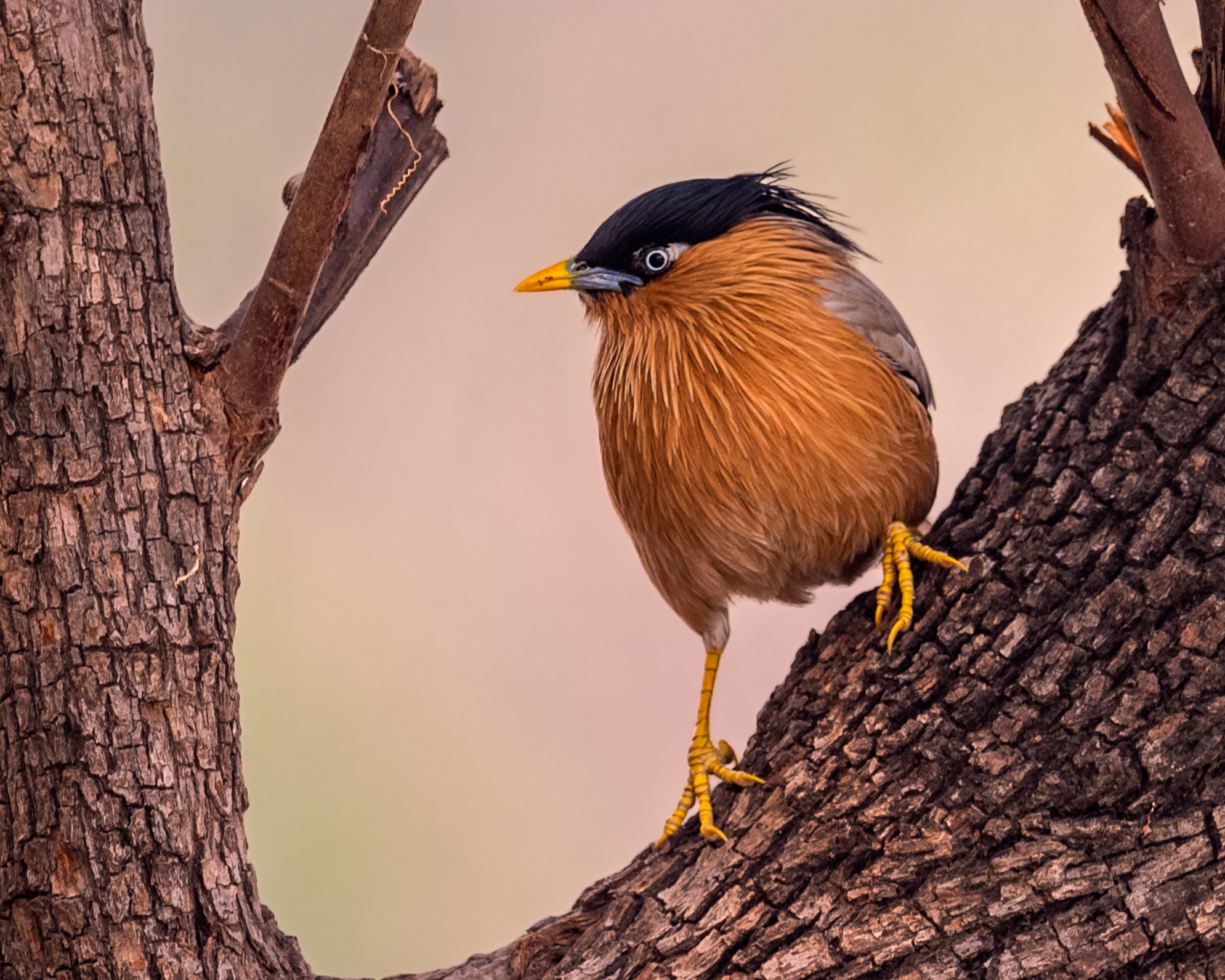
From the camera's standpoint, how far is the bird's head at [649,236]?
90.3 inches

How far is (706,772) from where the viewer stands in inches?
88.3

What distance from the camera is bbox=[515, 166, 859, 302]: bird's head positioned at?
7.52 ft

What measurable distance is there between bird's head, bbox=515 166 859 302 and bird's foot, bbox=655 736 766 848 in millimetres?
857

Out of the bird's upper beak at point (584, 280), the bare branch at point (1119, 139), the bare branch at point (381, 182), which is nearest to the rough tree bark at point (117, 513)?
the bare branch at point (381, 182)

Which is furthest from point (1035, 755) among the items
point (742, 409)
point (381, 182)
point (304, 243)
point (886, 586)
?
point (381, 182)

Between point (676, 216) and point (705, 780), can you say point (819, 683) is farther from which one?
point (676, 216)

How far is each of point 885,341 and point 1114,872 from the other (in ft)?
3.19

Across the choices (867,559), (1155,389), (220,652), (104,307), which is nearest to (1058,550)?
(1155,389)

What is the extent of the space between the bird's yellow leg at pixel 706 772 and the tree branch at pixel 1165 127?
108 centimetres

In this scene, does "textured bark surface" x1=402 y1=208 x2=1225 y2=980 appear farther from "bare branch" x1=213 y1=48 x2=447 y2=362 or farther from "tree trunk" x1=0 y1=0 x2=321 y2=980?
"bare branch" x1=213 y1=48 x2=447 y2=362

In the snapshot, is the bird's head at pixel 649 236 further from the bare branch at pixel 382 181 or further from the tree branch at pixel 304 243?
the tree branch at pixel 304 243

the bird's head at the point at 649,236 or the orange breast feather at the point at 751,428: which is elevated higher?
the bird's head at the point at 649,236

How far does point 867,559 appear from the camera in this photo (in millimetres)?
2301

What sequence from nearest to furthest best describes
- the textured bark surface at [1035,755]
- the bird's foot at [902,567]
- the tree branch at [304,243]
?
1. the textured bark surface at [1035,755]
2. the tree branch at [304,243]
3. the bird's foot at [902,567]
